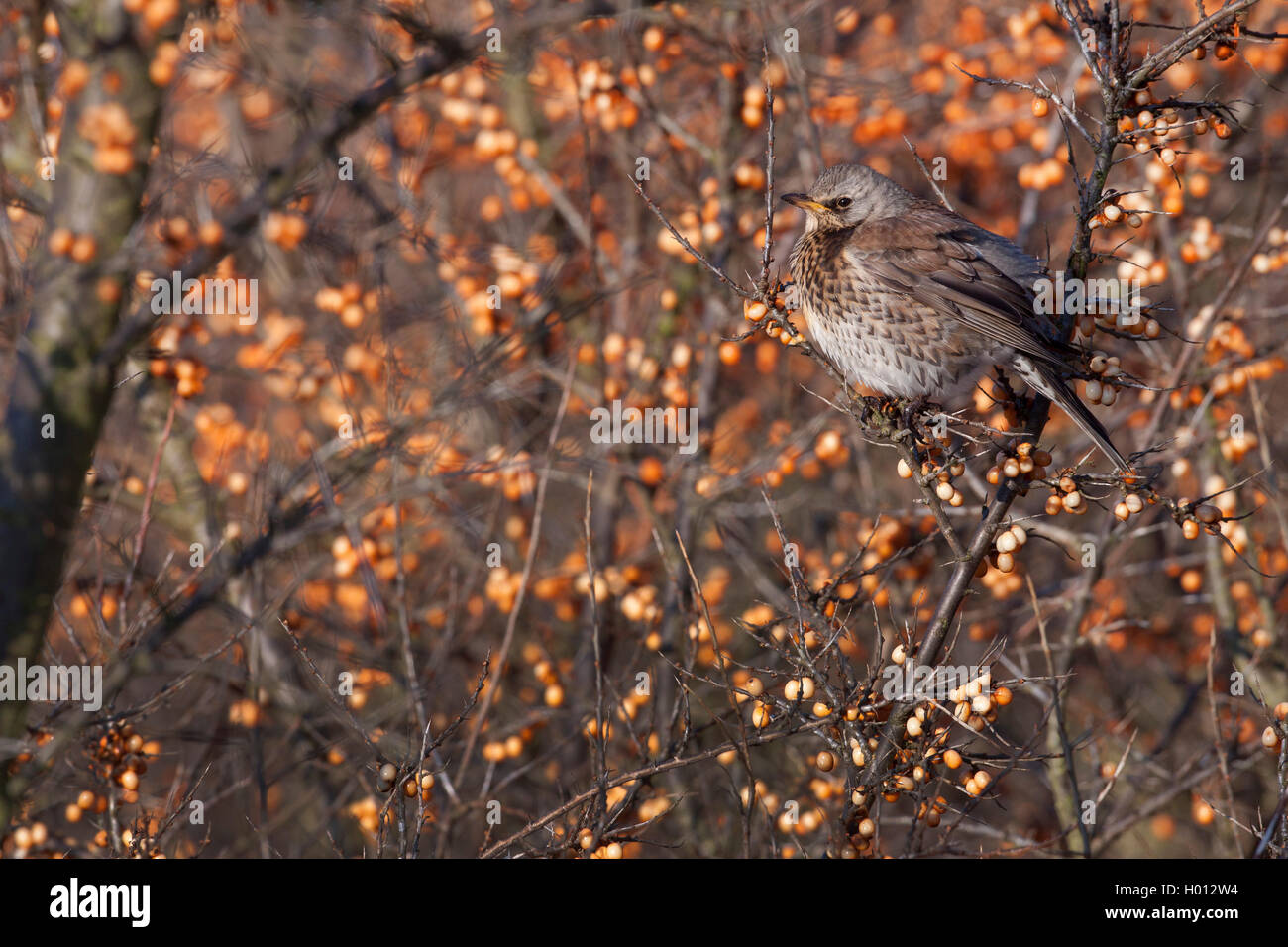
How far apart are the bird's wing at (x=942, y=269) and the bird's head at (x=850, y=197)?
95 mm

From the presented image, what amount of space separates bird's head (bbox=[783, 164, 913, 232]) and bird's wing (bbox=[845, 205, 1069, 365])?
0.09 meters

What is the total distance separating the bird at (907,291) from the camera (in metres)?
4.70

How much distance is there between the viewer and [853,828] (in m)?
3.68

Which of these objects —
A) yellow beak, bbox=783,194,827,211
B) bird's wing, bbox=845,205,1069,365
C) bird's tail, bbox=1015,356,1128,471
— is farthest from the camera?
yellow beak, bbox=783,194,827,211

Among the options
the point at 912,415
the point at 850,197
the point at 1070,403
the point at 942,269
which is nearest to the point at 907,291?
the point at 942,269

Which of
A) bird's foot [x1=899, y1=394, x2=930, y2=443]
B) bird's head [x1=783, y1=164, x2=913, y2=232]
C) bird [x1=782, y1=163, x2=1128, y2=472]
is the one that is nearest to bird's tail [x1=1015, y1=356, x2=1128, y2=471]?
bird [x1=782, y1=163, x2=1128, y2=472]

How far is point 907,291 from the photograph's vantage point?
486cm

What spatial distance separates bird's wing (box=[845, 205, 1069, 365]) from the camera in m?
4.61

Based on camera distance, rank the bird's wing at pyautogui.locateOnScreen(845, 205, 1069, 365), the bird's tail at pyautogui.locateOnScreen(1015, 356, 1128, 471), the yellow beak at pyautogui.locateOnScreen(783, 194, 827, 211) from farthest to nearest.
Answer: the yellow beak at pyautogui.locateOnScreen(783, 194, 827, 211) < the bird's wing at pyautogui.locateOnScreen(845, 205, 1069, 365) < the bird's tail at pyautogui.locateOnScreen(1015, 356, 1128, 471)

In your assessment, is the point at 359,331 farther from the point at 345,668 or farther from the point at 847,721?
the point at 847,721

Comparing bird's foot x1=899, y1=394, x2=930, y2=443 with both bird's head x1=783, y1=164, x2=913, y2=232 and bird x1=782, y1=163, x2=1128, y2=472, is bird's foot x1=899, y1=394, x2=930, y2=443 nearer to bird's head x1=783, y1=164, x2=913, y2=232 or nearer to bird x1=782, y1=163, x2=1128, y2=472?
bird x1=782, y1=163, x2=1128, y2=472

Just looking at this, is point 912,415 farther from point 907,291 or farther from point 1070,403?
point 907,291

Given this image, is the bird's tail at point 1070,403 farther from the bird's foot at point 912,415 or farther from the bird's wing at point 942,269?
the bird's foot at point 912,415

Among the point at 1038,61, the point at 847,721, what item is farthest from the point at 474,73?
the point at 847,721
